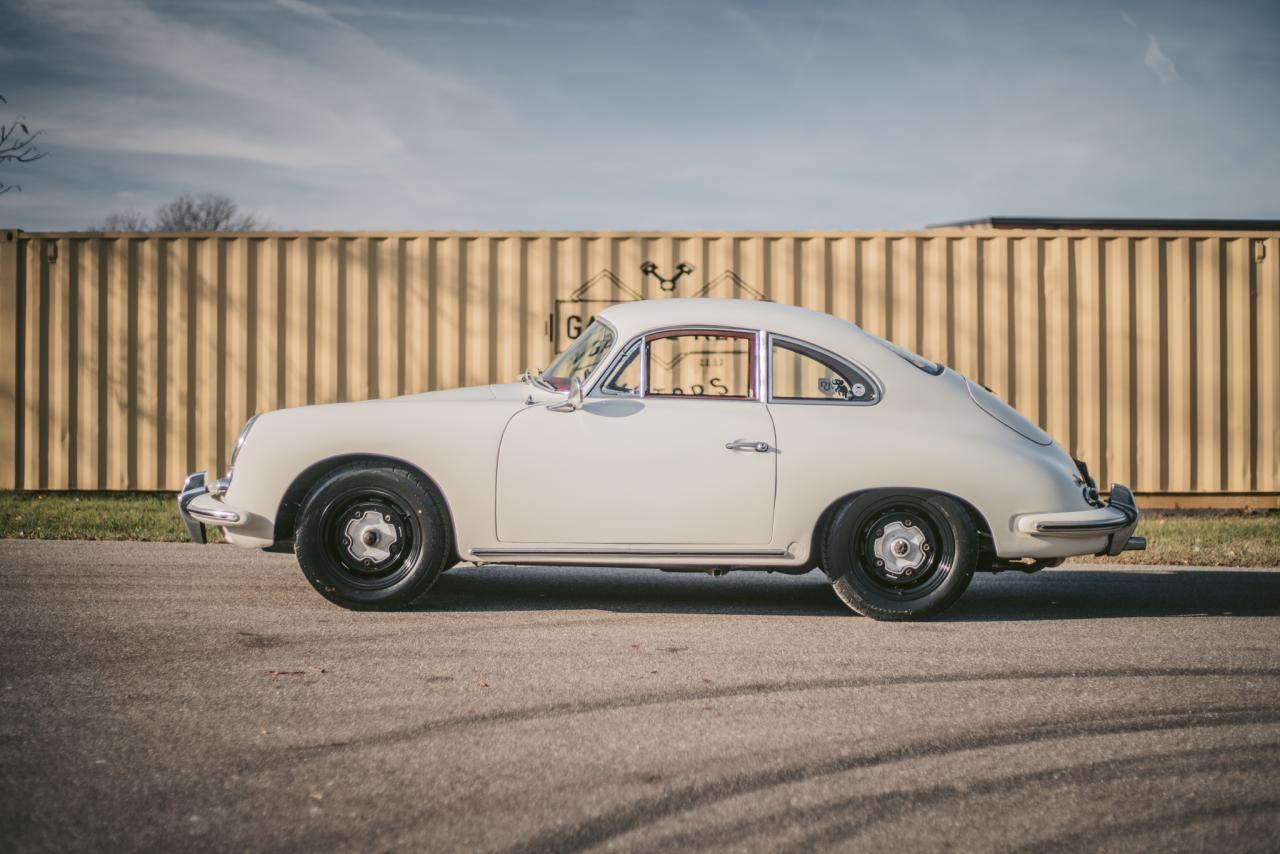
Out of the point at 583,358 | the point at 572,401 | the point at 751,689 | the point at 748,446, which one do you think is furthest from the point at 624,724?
the point at 583,358

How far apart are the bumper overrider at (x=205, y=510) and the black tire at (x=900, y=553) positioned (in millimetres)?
2781

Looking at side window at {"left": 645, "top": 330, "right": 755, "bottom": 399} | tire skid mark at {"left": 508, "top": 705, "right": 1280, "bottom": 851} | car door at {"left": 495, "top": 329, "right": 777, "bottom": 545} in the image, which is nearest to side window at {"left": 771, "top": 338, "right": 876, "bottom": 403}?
car door at {"left": 495, "top": 329, "right": 777, "bottom": 545}

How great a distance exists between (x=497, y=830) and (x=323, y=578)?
2750 millimetres

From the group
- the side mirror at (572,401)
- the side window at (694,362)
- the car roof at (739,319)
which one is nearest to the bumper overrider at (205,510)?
the side mirror at (572,401)

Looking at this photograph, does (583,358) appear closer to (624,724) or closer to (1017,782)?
(624,724)

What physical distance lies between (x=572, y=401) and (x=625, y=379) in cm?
28

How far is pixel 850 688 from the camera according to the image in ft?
12.3

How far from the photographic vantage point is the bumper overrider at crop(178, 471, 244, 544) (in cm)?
502

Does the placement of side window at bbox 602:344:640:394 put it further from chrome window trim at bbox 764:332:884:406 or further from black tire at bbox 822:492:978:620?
black tire at bbox 822:492:978:620

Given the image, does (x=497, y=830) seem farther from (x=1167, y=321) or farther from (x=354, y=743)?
(x=1167, y=321)

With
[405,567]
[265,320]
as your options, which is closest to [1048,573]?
[405,567]

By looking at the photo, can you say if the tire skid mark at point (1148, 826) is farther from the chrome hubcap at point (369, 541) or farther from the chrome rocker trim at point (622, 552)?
the chrome hubcap at point (369, 541)

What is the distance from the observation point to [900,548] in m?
4.96

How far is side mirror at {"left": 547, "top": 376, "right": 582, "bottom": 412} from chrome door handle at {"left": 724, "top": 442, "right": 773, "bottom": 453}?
0.72 metres
